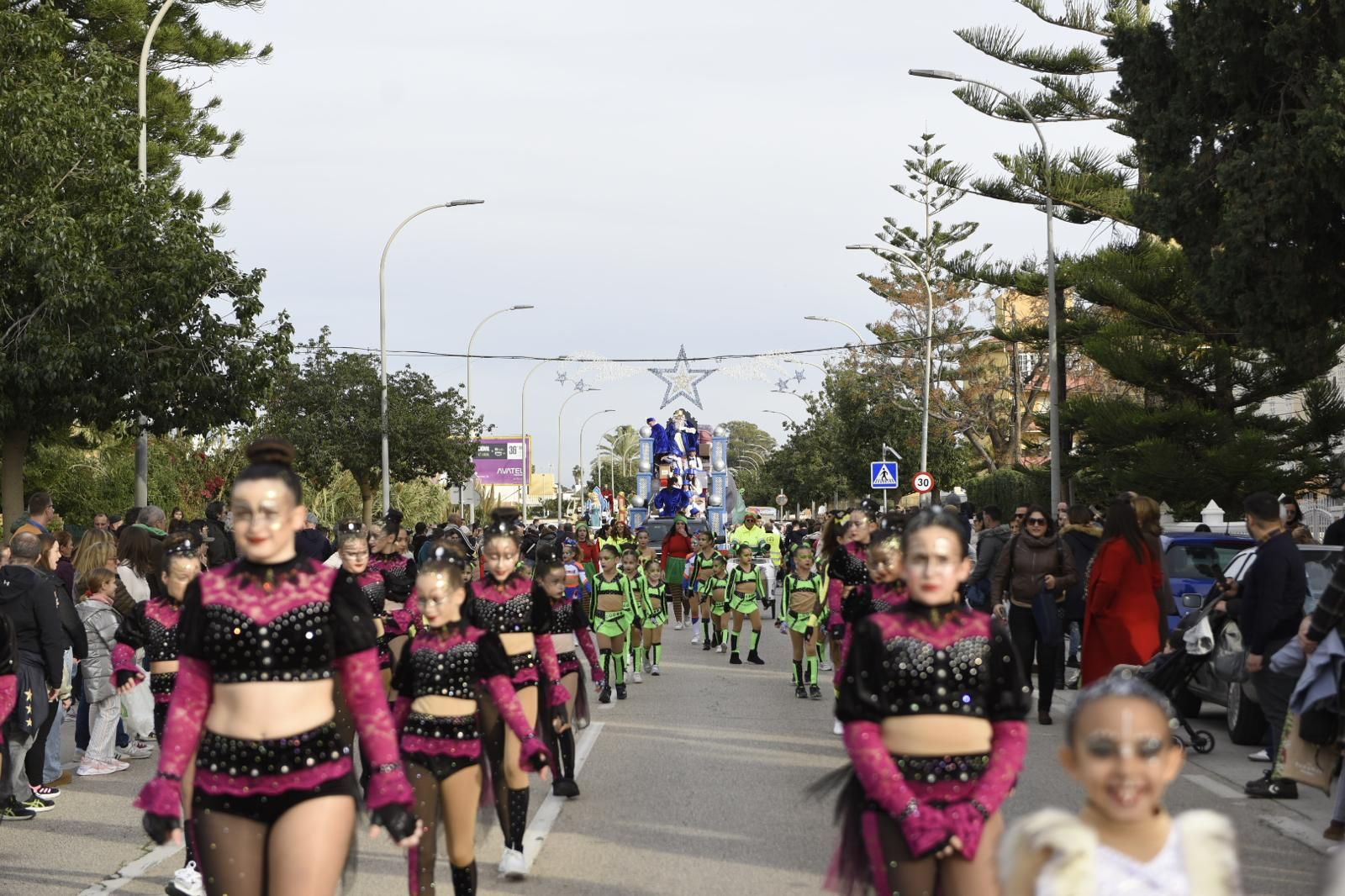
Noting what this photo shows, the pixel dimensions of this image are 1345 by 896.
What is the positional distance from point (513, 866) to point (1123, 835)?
17.0 feet

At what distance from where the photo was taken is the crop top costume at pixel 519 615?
870 centimetres

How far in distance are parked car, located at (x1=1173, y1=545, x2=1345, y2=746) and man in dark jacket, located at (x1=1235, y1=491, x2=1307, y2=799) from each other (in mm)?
1554

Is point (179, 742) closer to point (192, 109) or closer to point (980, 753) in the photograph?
point (980, 753)

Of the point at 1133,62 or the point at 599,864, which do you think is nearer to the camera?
the point at 599,864

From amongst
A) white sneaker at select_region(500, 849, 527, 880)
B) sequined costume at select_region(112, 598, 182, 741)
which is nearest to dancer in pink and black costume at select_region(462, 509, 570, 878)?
white sneaker at select_region(500, 849, 527, 880)

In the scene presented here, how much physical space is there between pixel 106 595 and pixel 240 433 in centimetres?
3593

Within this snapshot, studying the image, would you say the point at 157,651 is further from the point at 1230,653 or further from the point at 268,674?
the point at 1230,653

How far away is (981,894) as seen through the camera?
4.93 metres

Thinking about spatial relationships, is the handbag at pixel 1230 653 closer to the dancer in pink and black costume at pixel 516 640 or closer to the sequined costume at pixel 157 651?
the dancer in pink and black costume at pixel 516 640

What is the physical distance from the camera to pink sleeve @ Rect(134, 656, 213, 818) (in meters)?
5.09

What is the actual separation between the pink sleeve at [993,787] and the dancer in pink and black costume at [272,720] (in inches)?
65.5

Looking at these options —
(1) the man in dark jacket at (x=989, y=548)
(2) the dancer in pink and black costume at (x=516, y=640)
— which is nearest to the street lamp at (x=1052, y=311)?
(1) the man in dark jacket at (x=989, y=548)

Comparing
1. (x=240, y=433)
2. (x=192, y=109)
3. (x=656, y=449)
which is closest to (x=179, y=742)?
(x=192, y=109)

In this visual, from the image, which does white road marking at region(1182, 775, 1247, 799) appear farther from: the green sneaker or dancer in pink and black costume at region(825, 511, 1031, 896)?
the green sneaker
